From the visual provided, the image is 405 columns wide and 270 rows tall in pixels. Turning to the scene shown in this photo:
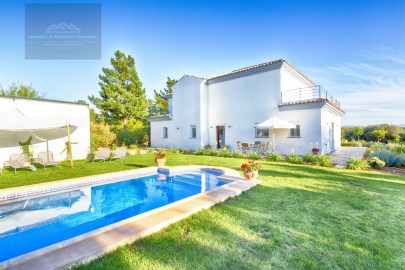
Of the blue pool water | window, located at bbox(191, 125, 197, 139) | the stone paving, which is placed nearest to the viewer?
the blue pool water

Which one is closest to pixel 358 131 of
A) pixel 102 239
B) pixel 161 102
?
pixel 161 102

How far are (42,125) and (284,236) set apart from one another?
13.0 meters

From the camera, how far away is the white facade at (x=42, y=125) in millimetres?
10453

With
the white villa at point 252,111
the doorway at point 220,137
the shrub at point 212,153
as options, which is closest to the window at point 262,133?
the white villa at point 252,111

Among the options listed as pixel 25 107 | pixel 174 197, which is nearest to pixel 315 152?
pixel 174 197

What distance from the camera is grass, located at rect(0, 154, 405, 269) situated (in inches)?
117

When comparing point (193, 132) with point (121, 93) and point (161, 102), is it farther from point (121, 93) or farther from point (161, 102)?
point (161, 102)

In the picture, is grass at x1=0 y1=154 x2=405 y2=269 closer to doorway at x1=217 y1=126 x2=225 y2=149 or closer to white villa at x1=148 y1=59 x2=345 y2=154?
white villa at x1=148 y1=59 x2=345 y2=154

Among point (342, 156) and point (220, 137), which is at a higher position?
point (220, 137)

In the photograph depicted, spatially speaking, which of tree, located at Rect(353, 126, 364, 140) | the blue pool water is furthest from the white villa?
tree, located at Rect(353, 126, 364, 140)

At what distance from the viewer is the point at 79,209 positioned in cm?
628

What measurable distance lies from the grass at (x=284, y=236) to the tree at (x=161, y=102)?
33.0m

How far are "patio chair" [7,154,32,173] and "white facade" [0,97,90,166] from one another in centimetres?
99

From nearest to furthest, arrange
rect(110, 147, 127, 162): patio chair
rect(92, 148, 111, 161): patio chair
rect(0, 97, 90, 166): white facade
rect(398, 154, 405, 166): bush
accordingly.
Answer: rect(0, 97, 90, 166): white facade
rect(398, 154, 405, 166): bush
rect(92, 148, 111, 161): patio chair
rect(110, 147, 127, 162): patio chair
